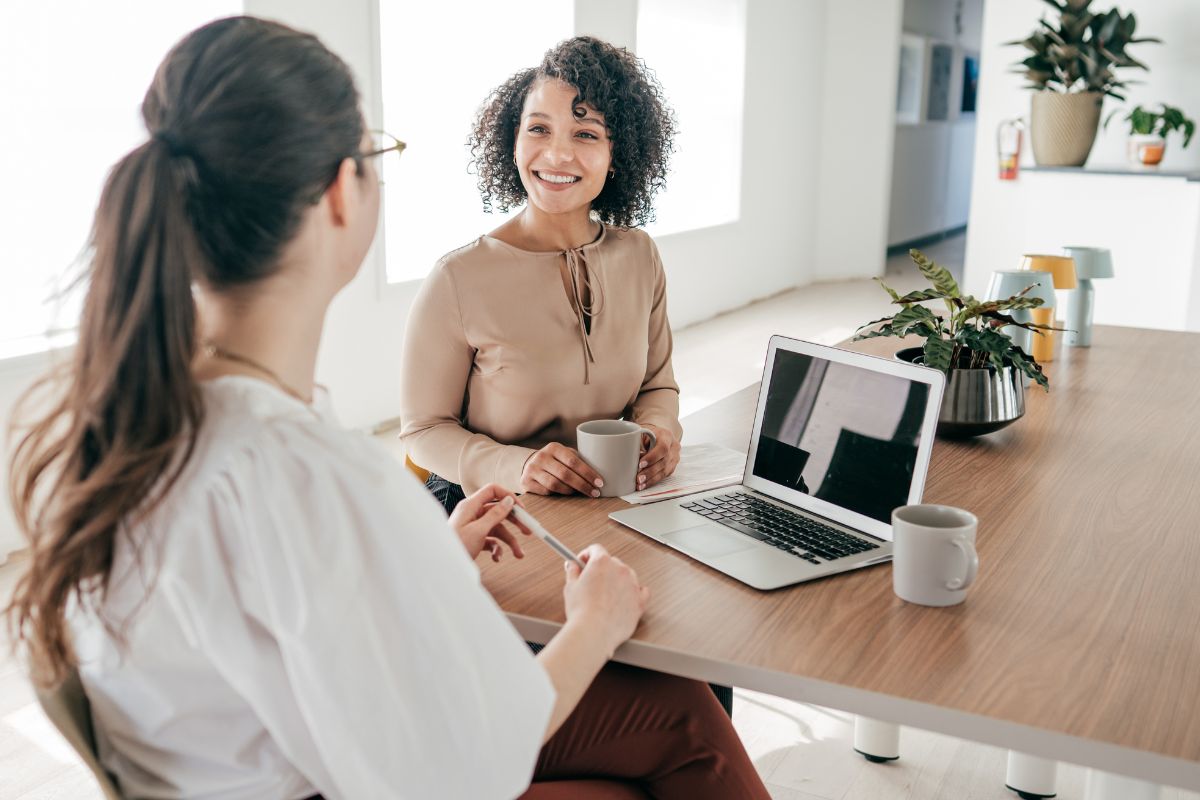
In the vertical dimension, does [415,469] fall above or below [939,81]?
below

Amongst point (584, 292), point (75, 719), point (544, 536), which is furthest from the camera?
point (584, 292)

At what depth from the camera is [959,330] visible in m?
1.81

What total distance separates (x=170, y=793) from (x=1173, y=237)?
5531 mm

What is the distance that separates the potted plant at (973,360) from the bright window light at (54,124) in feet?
7.61

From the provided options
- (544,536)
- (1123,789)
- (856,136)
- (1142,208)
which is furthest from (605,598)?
(856,136)

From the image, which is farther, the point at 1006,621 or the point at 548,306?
the point at 548,306

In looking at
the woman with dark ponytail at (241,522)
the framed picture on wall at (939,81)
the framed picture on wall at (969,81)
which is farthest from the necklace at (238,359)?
the framed picture on wall at (969,81)

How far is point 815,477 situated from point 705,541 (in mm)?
187

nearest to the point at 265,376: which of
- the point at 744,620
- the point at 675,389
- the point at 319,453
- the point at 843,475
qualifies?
the point at 319,453

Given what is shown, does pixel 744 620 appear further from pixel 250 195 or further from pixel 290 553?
pixel 250 195

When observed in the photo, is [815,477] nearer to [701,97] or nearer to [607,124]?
[607,124]

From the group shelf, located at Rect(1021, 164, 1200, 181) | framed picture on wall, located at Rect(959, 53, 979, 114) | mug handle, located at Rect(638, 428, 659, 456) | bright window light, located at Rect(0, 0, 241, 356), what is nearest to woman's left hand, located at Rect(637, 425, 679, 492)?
mug handle, located at Rect(638, 428, 659, 456)

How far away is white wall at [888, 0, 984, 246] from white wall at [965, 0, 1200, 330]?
2.83 meters

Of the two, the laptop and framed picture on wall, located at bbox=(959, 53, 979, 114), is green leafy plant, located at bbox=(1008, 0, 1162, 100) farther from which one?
framed picture on wall, located at bbox=(959, 53, 979, 114)
